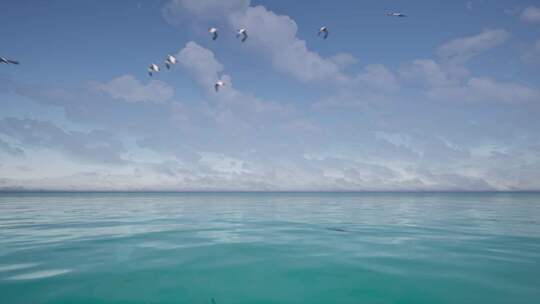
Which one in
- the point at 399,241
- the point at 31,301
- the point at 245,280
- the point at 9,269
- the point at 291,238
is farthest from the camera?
the point at 291,238

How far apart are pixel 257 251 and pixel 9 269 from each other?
9.14 meters

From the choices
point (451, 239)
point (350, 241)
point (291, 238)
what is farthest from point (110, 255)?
point (451, 239)

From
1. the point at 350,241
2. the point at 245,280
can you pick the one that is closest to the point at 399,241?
the point at 350,241

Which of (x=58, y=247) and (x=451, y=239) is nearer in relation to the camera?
(x=58, y=247)

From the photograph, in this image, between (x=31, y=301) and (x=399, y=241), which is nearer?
(x=31, y=301)

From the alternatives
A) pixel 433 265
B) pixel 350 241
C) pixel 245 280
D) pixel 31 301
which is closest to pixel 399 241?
pixel 350 241

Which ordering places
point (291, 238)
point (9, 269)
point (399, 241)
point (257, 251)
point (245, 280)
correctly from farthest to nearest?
point (291, 238) < point (399, 241) < point (257, 251) < point (9, 269) < point (245, 280)

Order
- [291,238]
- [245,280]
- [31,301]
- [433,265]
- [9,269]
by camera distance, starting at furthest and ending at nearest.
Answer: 1. [291,238]
2. [433,265]
3. [9,269]
4. [245,280]
5. [31,301]

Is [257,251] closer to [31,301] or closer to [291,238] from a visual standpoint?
[291,238]

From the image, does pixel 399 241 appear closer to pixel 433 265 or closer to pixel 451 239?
pixel 451 239

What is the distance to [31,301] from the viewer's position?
7.89 meters

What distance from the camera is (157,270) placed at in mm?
10836

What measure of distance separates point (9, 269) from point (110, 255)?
10.8 ft

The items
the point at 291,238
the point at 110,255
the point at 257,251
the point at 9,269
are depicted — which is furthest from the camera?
the point at 291,238
